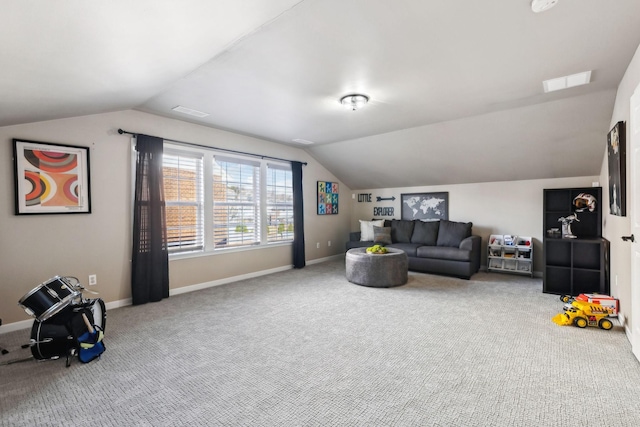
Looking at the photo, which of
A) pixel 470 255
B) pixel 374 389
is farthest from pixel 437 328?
pixel 470 255

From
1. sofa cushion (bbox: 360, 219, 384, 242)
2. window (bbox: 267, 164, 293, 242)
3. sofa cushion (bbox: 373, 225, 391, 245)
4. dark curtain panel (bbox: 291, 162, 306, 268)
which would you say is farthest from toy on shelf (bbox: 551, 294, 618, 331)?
window (bbox: 267, 164, 293, 242)

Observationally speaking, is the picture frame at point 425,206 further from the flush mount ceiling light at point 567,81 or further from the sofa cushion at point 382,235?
the flush mount ceiling light at point 567,81

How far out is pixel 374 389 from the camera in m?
2.04

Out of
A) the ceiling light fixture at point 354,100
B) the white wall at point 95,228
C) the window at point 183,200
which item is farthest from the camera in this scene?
the window at point 183,200

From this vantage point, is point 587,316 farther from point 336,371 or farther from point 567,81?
point 336,371

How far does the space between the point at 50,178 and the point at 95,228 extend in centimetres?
70

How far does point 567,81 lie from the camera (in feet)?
10.1

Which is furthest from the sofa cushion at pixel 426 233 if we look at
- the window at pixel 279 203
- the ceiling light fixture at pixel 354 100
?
the ceiling light fixture at pixel 354 100

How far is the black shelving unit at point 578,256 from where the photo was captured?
3.95 meters

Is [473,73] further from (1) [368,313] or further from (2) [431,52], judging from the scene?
(1) [368,313]

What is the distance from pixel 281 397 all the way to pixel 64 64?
2.65 meters

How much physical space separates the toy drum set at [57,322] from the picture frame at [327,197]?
4.74m

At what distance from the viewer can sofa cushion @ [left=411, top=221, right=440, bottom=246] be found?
6027mm

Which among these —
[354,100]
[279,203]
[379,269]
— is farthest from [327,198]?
[354,100]
